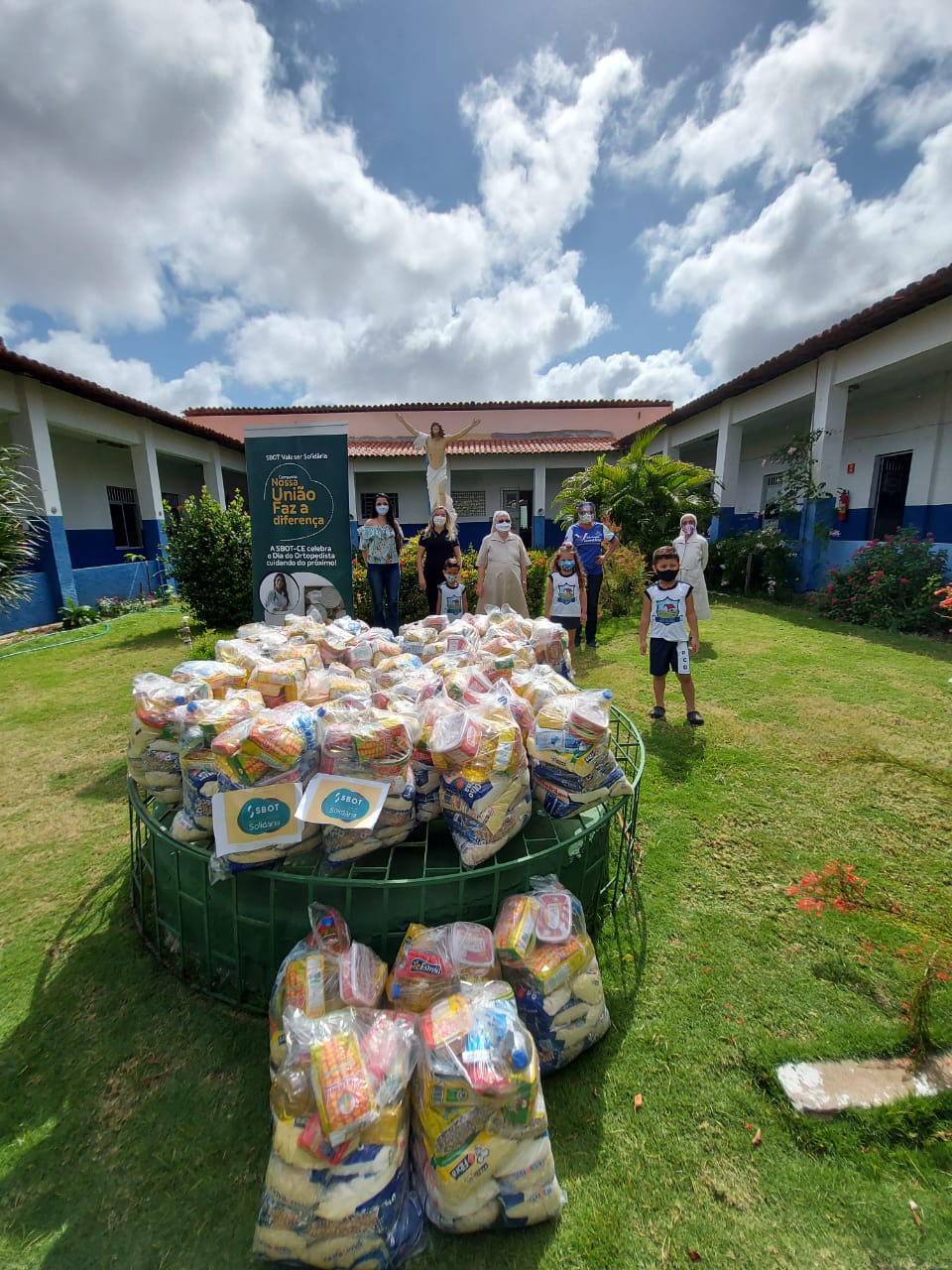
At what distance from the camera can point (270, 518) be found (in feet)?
16.9

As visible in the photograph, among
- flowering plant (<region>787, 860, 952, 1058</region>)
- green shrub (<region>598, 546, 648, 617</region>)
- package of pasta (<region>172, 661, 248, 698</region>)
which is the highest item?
package of pasta (<region>172, 661, 248, 698</region>)

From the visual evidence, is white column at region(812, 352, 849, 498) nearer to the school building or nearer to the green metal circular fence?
the school building

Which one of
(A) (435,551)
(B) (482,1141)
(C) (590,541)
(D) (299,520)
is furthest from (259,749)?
(C) (590,541)

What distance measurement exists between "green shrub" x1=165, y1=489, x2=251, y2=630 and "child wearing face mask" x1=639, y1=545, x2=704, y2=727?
647cm

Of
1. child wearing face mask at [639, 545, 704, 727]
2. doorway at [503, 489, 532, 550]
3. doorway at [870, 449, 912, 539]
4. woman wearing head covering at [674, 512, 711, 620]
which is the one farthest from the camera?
doorway at [503, 489, 532, 550]

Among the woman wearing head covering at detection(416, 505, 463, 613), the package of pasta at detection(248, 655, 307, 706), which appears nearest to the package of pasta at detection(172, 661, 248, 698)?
the package of pasta at detection(248, 655, 307, 706)

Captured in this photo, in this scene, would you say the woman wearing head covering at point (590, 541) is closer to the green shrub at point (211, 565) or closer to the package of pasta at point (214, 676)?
the package of pasta at point (214, 676)

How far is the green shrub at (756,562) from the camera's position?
403 inches

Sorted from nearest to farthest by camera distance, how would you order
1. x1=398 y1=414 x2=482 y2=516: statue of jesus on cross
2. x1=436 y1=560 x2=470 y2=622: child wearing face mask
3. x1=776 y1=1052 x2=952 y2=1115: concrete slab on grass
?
x1=776 y1=1052 x2=952 y2=1115: concrete slab on grass → x1=436 y1=560 x2=470 y2=622: child wearing face mask → x1=398 y1=414 x2=482 y2=516: statue of jesus on cross

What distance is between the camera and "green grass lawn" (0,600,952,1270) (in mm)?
1387

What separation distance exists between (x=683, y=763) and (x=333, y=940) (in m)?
2.83

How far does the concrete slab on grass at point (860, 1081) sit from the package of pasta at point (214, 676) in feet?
8.45

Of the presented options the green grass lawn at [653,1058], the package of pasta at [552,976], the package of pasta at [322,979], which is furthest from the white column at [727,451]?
the package of pasta at [322,979]

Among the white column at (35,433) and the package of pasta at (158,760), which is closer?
the package of pasta at (158,760)
